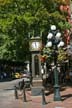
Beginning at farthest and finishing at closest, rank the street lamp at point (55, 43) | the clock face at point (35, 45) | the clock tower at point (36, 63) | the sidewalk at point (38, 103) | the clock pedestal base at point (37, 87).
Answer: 1. the clock face at point (35, 45)
2. the clock tower at point (36, 63)
3. the clock pedestal base at point (37, 87)
4. the street lamp at point (55, 43)
5. the sidewalk at point (38, 103)

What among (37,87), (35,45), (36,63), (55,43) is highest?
(55,43)

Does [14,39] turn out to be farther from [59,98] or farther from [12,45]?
[59,98]

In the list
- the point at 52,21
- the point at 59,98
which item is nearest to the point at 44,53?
the point at 52,21

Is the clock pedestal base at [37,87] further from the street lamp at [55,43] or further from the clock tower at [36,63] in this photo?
the street lamp at [55,43]

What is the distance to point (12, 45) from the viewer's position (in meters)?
34.0

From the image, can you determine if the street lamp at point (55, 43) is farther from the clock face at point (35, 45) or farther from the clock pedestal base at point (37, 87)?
the clock face at point (35, 45)

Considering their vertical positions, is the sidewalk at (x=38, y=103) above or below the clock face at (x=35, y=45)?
below

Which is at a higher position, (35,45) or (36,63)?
(35,45)

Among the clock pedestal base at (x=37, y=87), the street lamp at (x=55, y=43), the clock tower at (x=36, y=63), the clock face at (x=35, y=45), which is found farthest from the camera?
the clock face at (x=35, y=45)

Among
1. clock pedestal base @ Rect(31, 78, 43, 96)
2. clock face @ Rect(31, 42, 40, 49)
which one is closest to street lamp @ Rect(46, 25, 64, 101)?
clock pedestal base @ Rect(31, 78, 43, 96)

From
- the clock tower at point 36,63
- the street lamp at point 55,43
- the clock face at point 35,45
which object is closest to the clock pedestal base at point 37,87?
the clock tower at point 36,63

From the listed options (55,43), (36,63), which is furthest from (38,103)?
(36,63)

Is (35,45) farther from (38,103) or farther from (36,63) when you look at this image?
(38,103)

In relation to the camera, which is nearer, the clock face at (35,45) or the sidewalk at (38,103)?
the sidewalk at (38,103)
